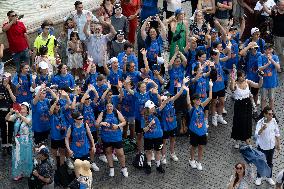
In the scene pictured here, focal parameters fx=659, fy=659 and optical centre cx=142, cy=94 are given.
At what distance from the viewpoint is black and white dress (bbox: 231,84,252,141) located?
13750mm

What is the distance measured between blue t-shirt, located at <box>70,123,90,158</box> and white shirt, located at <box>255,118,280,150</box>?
3269 mm

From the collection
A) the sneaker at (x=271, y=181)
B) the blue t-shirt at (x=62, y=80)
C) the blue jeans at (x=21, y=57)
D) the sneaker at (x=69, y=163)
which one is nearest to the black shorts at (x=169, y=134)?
the sneaker at (x=69, y=163)

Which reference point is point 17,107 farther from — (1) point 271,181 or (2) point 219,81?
(1) point 271,181

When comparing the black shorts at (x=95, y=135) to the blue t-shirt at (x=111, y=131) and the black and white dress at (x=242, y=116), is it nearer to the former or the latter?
the blue t-shirt at (x=111, y=131)

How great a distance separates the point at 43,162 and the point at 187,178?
3.02m

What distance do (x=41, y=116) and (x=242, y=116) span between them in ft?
13.7

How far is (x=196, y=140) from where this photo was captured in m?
13.2

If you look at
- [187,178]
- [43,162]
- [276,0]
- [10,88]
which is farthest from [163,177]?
[276,0]

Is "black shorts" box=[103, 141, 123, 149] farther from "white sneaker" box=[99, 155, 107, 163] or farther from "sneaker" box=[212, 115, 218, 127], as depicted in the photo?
"sneaker" box=[212, 115, 218, 127]

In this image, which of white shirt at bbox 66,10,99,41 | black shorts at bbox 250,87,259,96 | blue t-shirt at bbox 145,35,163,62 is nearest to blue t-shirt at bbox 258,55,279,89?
black shorts at bbox 250,87,259,96

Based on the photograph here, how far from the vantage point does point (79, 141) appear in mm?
12414

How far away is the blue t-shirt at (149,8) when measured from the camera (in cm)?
1772

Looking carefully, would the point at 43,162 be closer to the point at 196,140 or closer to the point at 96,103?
the point at 96,103

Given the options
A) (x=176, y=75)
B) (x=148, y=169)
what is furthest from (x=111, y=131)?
(x=176, y=75)
